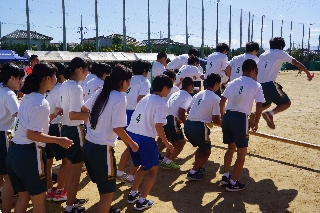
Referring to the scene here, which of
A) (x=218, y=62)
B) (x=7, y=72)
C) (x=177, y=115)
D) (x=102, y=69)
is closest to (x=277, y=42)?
(x=218, y=62)

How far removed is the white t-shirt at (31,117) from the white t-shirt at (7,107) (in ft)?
2.38

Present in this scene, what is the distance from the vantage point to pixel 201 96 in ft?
19.1

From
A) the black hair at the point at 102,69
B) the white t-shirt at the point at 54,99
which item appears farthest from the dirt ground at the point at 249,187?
the black hair at the point at 102,69

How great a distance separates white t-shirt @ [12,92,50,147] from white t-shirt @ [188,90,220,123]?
288 centimetres

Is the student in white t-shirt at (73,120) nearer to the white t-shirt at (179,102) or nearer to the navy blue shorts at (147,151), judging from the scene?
the navy blue shorts at (147,151)

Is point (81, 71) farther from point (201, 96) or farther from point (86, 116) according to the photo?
point (201, 96)

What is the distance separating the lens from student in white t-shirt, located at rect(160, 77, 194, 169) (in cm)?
605

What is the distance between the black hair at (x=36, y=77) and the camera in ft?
11.7

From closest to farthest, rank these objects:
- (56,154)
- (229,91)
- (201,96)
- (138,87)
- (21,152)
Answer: (21,152) < (56,154) < (229,91) < (201,96) < (138,87)

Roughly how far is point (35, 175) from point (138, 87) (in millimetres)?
3147

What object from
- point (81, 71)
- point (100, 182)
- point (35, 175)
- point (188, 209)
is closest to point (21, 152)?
point (35, 175)

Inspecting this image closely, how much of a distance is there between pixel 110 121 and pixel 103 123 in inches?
3.2

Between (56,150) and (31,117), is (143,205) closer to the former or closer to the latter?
(56,150)

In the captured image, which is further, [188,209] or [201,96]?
[201,96]
